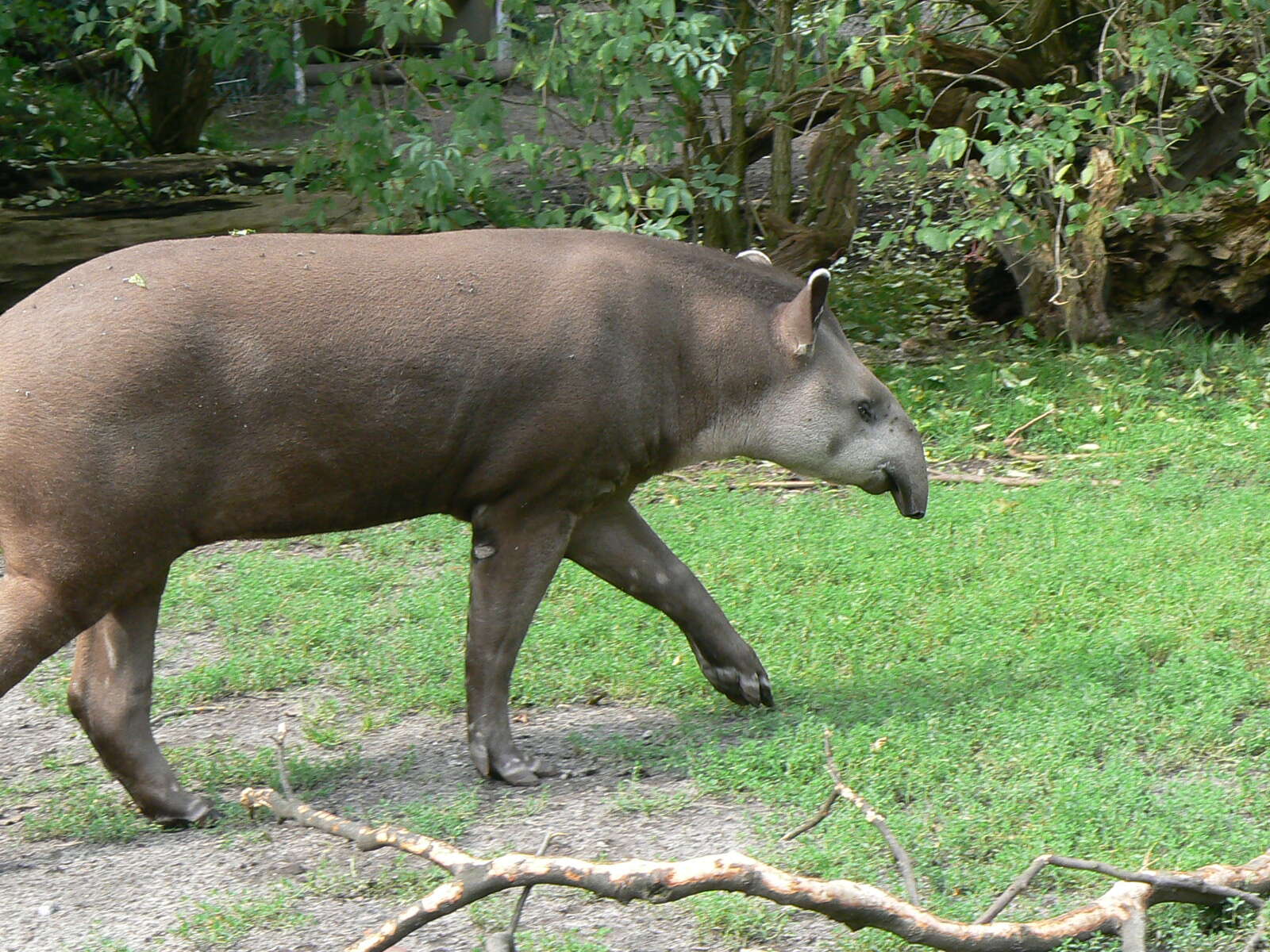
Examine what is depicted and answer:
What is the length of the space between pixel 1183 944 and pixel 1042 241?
6.19 meters

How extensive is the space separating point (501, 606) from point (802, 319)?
1462 mm

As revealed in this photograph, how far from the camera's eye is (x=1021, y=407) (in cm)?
916

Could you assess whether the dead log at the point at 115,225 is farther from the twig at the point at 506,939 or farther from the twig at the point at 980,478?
the twig at the point at 506,939

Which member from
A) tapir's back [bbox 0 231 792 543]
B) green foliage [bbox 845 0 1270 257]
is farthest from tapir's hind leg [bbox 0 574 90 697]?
green foliage [bbox 845 0 1270 257]

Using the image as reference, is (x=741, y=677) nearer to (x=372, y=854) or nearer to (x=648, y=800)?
(x=648, y=800)

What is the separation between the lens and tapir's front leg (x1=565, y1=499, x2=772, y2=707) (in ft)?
18.1

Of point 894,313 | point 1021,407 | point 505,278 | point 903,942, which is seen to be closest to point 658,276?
point 505,278

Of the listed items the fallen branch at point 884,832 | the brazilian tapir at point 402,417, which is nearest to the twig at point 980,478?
the brazilian tapir at point 402,417

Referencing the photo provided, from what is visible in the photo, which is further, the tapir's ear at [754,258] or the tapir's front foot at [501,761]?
the tapir's ear at [754,258]

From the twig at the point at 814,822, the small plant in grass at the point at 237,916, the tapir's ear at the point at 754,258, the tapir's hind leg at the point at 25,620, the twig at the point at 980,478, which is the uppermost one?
the tapir's ear at the point at 754,258

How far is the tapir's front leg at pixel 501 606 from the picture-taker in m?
5.02

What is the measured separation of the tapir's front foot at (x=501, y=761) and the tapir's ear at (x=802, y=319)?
1.71 meters

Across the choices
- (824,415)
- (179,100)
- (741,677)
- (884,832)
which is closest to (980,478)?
(824,415)

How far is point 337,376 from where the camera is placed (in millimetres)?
4586
